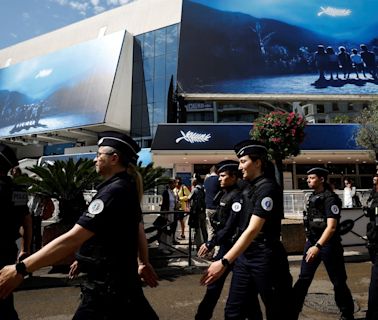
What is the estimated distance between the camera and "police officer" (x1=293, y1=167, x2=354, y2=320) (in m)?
3.85

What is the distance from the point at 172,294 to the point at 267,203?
3268 mm

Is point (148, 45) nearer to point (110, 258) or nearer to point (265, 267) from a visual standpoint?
point (265, 267)

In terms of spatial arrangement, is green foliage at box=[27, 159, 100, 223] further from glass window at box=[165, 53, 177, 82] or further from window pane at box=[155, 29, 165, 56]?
window pane at box=[155, 29, 165, 56]

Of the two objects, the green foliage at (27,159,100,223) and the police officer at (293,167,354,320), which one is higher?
the green foliage at (27,159,100,223)

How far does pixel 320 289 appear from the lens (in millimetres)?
5551

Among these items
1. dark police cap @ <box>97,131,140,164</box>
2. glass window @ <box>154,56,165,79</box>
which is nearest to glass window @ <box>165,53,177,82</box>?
glass window @ <box>154,56,165,79</box>

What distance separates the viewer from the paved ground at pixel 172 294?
4.48 m

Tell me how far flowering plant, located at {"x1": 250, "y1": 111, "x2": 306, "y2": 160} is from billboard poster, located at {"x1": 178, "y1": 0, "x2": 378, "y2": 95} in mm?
13676

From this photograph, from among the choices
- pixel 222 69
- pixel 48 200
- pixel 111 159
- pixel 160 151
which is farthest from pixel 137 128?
pixel 111 159

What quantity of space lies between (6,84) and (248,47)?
32.8 meters

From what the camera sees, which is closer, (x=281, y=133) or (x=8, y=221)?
(x=8, y=221)

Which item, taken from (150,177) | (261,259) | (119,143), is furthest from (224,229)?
(150,177)

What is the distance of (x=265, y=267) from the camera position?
108 inches

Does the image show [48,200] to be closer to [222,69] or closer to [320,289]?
[320,289]
